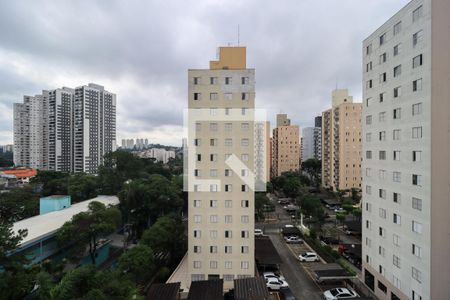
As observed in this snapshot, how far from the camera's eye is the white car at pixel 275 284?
15.7m

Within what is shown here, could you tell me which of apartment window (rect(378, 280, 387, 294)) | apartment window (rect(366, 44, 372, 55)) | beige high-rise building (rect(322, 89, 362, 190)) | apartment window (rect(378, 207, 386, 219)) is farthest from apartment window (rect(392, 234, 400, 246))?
beige high-rise building (rect(322, 89, 362, 190))

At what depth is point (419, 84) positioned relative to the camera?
11.5 metres

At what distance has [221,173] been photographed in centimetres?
1592

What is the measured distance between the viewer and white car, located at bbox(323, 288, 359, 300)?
14.2 m

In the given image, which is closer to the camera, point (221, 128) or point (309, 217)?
point (221, 128)

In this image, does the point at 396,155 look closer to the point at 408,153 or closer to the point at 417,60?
the point at 408,153

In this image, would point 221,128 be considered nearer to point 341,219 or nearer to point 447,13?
point 447,13

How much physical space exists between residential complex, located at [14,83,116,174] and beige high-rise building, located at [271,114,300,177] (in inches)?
1952

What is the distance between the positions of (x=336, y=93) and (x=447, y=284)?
1716 inches

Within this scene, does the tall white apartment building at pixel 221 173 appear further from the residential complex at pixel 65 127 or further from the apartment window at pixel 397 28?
the residential complex at pixel 65 127

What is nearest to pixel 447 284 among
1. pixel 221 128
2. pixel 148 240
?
pixel 221 128

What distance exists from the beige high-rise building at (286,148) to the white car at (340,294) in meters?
50.1

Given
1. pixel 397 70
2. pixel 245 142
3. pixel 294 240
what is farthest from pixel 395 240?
pixel 294 240

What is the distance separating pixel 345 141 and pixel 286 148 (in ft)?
67.6
